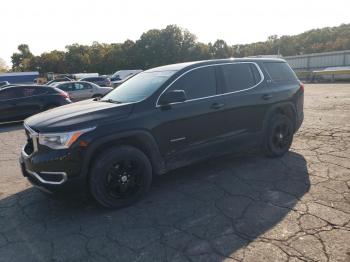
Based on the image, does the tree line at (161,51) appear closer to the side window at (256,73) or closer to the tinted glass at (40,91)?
the tinted glass at (40,91)

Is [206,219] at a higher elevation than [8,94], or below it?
below

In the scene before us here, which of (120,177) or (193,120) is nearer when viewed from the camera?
(120,177)

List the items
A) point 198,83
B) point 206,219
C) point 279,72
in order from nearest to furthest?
point 206,219 → point 198,83 → point 279,72

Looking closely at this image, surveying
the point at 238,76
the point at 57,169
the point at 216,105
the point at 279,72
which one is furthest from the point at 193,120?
the point at 279,72

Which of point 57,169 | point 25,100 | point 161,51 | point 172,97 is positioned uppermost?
point 161,51

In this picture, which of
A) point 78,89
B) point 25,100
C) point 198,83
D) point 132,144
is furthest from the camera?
point 78,89

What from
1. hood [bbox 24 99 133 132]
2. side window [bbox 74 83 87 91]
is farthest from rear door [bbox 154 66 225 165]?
side window [bbox 74 83 87 91]

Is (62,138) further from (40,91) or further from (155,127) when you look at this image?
(40,91)

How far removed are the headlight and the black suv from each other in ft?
0.04

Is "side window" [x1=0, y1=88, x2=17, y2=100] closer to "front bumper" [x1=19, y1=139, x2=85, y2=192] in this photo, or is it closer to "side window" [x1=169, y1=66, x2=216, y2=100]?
"front bumper" [x1=19, y1=139, x2=85, y2=192]

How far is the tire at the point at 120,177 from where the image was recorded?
3.73 m

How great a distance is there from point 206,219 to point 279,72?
345 centimetres

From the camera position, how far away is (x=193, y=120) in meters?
4.45

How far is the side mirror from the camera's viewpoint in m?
4.13
